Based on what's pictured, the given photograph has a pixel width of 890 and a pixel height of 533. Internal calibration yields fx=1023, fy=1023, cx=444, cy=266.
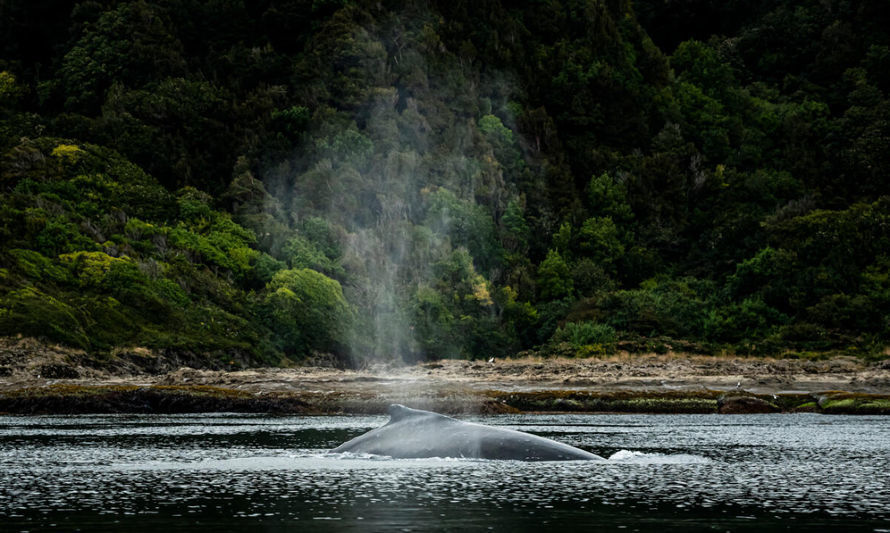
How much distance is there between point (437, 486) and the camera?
71.1 ft

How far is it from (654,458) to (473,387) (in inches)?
1735

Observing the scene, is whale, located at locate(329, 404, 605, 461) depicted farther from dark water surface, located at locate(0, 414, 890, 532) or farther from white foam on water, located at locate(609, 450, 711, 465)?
white foam on water, located at locate(609, 450, 711, 465)

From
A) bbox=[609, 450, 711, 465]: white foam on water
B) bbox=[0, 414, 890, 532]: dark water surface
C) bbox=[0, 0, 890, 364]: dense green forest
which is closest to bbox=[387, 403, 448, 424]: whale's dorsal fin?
bbox=[0, 414, 890, 532]: dark water surface

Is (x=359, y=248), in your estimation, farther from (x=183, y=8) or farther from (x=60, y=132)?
(x=183, y=8)

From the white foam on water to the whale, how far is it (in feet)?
2.95

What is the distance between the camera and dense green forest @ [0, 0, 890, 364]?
10225 cm

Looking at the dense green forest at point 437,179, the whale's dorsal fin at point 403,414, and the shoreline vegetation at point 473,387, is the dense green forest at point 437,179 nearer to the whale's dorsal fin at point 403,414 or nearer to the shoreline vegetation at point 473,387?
the shoreline vegetation at point 473,387

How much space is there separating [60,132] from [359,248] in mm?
42171

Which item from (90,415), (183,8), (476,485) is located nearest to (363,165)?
(183,8)

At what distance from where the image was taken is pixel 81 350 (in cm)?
8162

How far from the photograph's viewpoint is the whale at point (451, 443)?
26.9m

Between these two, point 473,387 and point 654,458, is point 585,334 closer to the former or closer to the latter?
point 473,387

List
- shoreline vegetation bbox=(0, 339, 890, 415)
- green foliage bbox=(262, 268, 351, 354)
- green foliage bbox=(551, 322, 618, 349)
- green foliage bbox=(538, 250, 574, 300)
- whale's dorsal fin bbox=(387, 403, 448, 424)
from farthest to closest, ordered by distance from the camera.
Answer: green foliage bbox=(538, 250, 574, 300)
green foliage bbox=(262, 268, 351, 354)
green foliage bbox=(551, 322, 618, 349)
shoreline vegetation bbox=(0, 339, 890, 415)
whale's dorsal fin bbox=(387, 403, 448, 424)

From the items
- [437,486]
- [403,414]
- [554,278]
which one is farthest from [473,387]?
[554,278]
